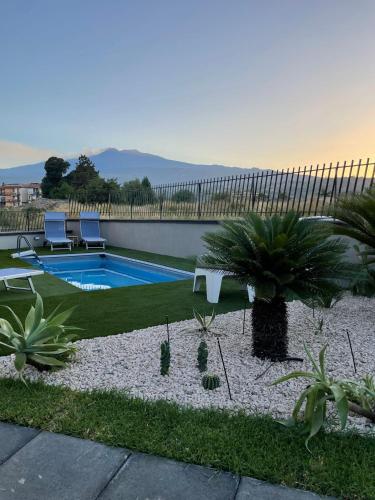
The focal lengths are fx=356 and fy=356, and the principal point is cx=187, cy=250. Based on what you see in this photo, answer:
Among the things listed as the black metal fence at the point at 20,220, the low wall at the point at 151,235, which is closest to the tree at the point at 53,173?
the low wall at the point at 151,235

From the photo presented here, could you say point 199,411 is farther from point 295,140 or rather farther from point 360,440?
point 295,140

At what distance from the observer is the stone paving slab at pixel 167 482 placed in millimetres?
1714

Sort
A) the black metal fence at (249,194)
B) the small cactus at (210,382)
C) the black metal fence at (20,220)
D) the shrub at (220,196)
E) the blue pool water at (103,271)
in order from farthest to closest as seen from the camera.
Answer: the black metal fence at (20,220), the shrub at (220,196), the blue pool water at (103,271), the black metal fence at (249,194), the small cactus at (210,382)

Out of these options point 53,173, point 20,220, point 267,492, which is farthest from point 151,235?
point 53,173

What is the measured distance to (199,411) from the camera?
2506 mm

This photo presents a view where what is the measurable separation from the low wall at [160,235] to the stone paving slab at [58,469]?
824 centimetres

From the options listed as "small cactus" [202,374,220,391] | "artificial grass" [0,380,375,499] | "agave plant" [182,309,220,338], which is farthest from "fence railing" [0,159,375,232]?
"artificial grass" [0,380,375,499]

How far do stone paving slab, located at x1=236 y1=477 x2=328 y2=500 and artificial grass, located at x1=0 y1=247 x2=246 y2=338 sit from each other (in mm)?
2903

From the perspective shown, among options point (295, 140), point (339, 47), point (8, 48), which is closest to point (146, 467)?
point (339, 47)

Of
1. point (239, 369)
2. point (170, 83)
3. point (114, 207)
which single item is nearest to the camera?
point (239, 369)

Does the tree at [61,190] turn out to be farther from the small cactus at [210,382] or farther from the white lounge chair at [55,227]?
the small cactus at [210,382]

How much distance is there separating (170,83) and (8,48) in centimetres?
579

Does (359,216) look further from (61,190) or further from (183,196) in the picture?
(61,190)

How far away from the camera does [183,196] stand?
12656 mm
